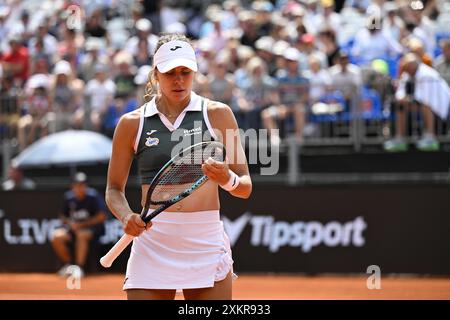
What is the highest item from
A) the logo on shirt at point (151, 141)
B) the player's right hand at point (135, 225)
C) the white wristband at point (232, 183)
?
the logo on shirt at point (151, 141)

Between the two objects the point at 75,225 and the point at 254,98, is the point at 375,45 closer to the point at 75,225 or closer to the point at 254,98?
the point at 254,98

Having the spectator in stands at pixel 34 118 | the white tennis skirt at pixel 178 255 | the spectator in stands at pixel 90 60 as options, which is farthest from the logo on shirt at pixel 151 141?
the spectator in stands at pixel 90 60

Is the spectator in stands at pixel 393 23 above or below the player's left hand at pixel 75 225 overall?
above

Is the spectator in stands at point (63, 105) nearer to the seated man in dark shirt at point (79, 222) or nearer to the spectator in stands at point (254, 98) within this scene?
the seated man in dark shirt at point (79, 222)

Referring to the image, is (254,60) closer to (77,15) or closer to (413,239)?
(413,239)

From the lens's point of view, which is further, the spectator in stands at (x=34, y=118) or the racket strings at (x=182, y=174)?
the spectator in stands at (x=34, y=118)

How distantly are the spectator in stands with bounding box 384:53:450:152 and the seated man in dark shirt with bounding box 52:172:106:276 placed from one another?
15.2 feet

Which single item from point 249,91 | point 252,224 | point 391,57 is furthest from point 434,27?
point 252,224

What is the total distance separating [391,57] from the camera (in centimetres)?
1446

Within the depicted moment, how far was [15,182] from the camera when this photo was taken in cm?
1535

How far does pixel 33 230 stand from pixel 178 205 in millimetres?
10464

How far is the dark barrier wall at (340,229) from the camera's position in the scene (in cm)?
1365

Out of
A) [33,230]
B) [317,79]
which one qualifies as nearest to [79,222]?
[33,230]

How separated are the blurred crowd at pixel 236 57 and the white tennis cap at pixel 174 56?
8.69 metres
